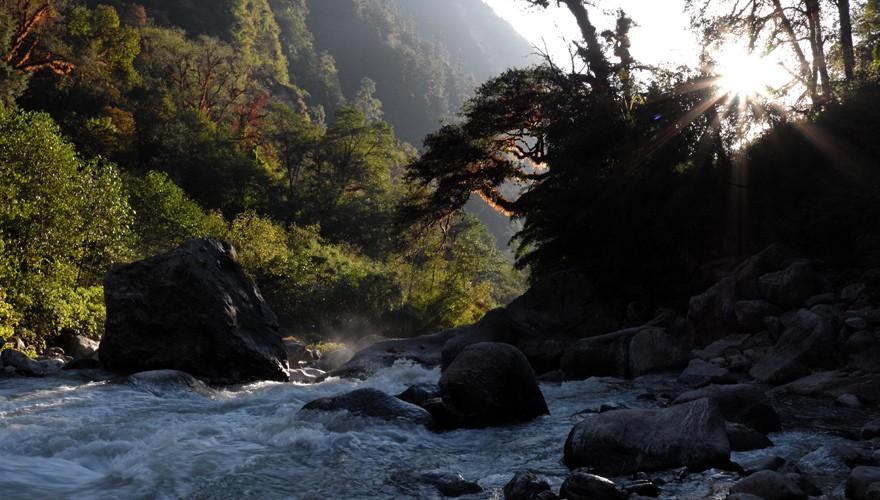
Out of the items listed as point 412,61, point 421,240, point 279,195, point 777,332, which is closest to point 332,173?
point 279,195

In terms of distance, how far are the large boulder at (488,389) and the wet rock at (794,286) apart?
6862 millimetres

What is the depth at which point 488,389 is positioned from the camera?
9180mm

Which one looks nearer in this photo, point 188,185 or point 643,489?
point 643,489

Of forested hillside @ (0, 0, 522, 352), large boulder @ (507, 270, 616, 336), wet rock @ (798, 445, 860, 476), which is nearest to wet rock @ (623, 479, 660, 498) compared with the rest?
wet rock @ (798, 445, 860, 476)

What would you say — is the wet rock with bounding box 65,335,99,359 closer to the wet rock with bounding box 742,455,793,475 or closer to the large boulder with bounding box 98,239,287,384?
the large boulder with bounding box 98,239,287,384

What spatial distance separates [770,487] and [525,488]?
1.85 meters

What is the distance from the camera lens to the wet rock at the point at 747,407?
785 centimetres

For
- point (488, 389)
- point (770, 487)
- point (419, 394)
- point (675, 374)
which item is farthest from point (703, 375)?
point (770, 487)

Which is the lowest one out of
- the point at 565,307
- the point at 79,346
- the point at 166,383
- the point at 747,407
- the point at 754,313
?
the point at 747,407

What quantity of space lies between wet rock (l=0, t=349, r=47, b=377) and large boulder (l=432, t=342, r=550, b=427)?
786cm

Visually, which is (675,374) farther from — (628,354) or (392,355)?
(392,355)

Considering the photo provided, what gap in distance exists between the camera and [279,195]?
52250 mm

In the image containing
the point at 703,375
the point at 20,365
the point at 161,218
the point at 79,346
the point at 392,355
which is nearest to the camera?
the point at 703,375

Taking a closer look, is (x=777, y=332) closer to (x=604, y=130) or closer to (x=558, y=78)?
(x=604, y=130)
